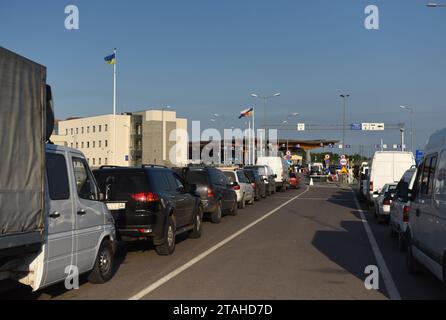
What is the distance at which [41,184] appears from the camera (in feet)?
22.1

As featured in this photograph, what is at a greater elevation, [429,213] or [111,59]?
[111,59]

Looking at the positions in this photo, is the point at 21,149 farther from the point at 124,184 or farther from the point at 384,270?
the point at 384,270

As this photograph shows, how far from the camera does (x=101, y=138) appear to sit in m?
81.8

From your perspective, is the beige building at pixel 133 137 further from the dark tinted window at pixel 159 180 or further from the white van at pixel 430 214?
the white van at pixel 430 214

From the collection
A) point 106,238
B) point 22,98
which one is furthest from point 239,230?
point 22,98

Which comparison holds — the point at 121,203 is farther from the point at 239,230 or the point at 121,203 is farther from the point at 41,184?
the point at 239,230

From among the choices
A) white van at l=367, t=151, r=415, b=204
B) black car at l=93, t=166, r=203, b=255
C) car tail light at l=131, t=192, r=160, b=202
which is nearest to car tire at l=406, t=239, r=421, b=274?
black car at l=93, t=166, r=203, b=255

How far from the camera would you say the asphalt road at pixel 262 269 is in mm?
8023

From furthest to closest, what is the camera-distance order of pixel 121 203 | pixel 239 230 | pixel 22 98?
pixel 239 230
pixel 121 203
pixel 22 98

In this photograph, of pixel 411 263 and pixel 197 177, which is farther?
pixel 197 177

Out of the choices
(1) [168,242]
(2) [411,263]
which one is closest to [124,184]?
(1) [168,242]

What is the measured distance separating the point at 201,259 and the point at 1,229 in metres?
5.58

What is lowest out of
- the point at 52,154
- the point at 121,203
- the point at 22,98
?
the point at 121,203

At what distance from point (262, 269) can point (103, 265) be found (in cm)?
276
